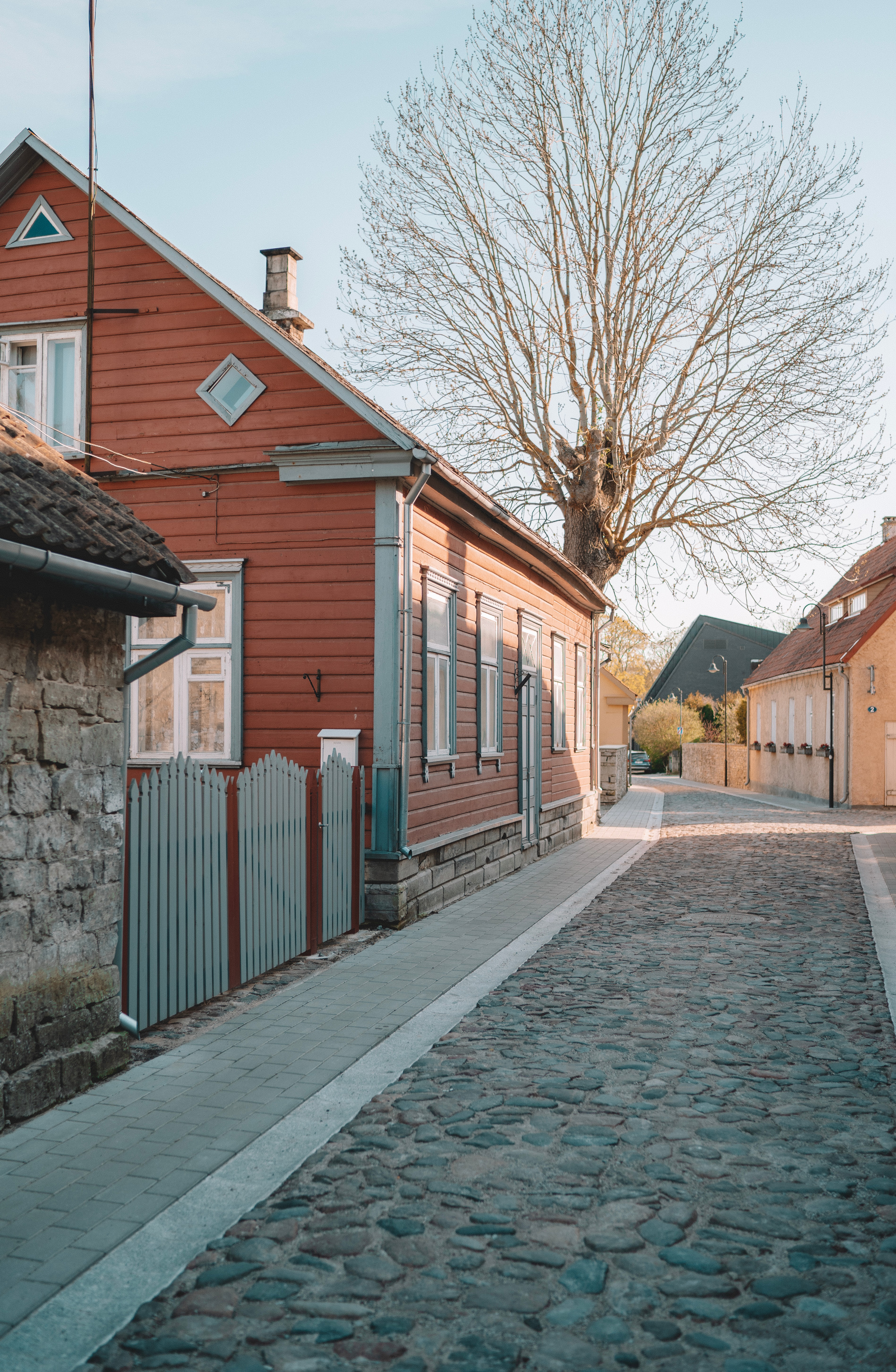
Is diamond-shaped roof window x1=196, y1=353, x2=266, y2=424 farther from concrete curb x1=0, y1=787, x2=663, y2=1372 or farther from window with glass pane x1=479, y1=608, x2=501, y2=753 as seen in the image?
concrete curb x1=0, y1=787, x2=663, y2=1372

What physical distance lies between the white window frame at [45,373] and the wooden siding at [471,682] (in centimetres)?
352

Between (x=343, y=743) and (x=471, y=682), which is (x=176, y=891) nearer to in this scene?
(x=343, y=743)

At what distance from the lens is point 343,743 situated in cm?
995

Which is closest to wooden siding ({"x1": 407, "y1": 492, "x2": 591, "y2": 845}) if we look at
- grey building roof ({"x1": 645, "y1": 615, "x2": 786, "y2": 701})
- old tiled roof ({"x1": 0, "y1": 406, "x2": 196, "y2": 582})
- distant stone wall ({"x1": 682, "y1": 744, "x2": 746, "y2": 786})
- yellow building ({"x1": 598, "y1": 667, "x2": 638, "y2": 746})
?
old tiled roof ({"x1": 0, "y1": 406, "x2": 196, "y2": 582})

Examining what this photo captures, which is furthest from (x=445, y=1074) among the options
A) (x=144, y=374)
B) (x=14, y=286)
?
(x=14, y=286)

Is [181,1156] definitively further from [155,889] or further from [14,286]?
[14,286]

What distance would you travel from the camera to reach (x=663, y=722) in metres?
60.5

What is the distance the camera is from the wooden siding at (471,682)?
10.7 metres

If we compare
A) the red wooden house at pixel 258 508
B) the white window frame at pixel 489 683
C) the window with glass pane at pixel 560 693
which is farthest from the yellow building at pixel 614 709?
the red wooden house at pixel 258 508

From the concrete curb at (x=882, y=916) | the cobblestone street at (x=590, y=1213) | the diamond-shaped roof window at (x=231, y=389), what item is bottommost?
the concrete curb at (x=882, y=916)

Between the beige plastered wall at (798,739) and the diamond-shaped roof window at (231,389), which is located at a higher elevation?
the diamond-shaped roof window at (231,389)

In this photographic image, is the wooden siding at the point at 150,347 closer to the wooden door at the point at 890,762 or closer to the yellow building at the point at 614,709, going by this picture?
the wooden door at the point at 890,762

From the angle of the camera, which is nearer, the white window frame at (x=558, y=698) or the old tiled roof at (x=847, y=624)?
the white window frame at (x=558, y=698)

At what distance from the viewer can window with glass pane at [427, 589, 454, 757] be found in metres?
11.1
